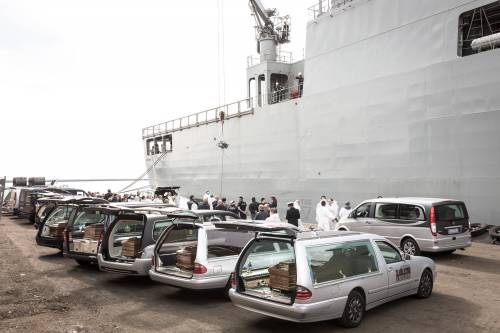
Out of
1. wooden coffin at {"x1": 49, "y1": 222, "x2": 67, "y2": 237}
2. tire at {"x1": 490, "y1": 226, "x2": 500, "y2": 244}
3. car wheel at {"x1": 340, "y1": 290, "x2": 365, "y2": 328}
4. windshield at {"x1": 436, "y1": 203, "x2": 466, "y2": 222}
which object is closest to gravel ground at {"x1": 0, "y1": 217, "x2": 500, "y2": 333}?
car wheel at {"x1": 340, "y1": 290, "x2": 365, "y2": 328}

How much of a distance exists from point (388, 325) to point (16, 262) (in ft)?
28.0

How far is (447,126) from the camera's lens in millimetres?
12859

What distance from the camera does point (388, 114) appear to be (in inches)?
574

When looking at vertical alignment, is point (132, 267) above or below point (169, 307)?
above

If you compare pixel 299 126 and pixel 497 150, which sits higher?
pixel 299 126

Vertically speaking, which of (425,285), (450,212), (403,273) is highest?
(450,212)

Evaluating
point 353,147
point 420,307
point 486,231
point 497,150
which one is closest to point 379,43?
point 353,147

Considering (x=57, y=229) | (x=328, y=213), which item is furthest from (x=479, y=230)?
(x=57, y=229)

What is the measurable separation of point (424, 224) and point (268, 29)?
61.0 feet

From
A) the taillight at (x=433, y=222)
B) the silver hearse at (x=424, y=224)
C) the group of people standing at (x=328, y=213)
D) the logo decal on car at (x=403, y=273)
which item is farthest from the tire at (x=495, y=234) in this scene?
the logo decal on car at (x=403, y=273)

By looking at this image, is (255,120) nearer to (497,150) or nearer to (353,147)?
(353,147)

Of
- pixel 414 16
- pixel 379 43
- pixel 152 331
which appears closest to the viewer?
pixel 152 331

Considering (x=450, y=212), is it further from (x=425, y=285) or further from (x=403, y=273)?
(x=403, y=273)

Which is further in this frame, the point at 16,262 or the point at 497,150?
the point at 497,150
